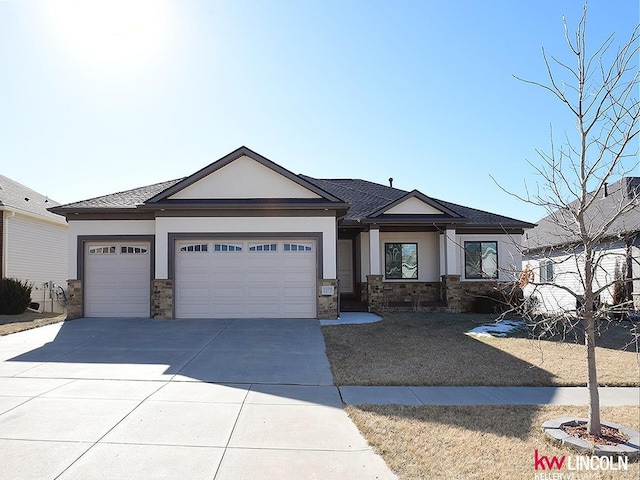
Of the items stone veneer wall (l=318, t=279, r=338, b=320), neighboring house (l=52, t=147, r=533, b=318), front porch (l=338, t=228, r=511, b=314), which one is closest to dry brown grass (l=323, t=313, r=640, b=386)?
stone veneer wall (l=318, t=279, r=338, b=320)

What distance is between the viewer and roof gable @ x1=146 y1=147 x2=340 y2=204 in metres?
13.4

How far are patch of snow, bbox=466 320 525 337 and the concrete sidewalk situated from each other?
4.59 m

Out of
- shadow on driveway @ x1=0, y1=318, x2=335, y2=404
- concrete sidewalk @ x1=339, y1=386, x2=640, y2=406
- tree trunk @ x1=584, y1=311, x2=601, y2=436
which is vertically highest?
tree trunk @ x1=584, y1=311, x2=601, y2=436

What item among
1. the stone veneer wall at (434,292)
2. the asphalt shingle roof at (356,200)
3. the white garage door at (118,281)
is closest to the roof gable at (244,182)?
the asphalt shingle roof at (356,200)

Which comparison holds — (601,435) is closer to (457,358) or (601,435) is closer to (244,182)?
(457,358)

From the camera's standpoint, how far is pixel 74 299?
45.3ft

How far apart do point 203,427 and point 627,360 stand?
8380 mm

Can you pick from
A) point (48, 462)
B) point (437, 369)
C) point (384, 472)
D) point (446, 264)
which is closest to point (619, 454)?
point (384, 472)

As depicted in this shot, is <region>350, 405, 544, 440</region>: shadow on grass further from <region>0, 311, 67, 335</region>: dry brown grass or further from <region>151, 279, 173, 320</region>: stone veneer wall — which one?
<region>0, 311, 67, 335</region>: dry brown grass

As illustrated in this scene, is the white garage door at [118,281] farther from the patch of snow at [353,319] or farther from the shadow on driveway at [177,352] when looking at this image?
the patch of snow at [353,319]

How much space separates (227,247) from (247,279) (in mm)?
1182

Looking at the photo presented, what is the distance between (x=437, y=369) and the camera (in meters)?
7.70

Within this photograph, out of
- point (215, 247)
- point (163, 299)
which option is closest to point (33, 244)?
point (163, 299)

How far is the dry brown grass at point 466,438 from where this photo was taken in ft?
13.0
